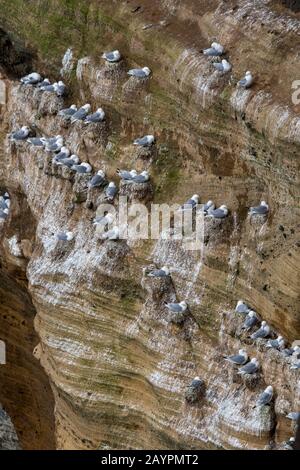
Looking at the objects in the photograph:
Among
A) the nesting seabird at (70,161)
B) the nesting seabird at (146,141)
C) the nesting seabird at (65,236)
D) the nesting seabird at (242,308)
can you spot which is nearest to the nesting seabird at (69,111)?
the nesting seabird at (70,161)

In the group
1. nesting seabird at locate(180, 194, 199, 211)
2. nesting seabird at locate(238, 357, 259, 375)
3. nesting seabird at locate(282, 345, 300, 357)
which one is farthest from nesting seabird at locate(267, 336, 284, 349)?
nesting seabird at locate(180, 194, 199, 211)

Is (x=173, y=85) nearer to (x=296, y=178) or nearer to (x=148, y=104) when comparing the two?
(x=148, y=104)

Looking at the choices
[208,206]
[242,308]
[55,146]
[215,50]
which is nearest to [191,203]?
[208,206]

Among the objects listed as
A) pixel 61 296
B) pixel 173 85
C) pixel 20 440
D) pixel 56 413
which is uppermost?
pixel 173 85

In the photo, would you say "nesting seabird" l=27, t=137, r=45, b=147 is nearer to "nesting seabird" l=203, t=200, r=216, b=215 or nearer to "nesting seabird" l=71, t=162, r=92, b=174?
"nesting seabird" l=71, t=162, r=92, b=174

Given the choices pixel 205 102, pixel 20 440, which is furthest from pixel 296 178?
pixel 20 440

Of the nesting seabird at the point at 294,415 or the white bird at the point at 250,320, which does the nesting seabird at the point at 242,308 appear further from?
the nesting seabird at the point at 294,415

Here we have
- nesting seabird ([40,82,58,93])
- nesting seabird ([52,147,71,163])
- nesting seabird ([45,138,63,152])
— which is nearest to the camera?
nesting seabird ([52,147,71,163])
